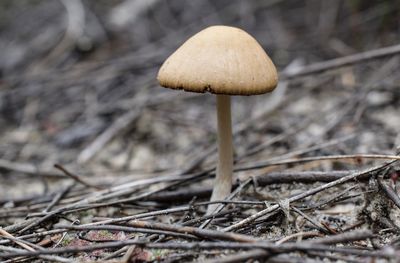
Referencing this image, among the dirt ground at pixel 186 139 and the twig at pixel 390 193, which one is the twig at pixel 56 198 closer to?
the dirt ground at pixel 186 139

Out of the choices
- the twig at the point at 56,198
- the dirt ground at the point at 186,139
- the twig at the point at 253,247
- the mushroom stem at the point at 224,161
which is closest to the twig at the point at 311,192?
the dirt ground at the point at 186,139

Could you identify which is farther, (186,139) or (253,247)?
(186,139)

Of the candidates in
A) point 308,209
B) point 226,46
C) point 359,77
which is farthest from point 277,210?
point 359,77

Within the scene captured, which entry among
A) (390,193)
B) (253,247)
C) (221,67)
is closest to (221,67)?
(221,67)

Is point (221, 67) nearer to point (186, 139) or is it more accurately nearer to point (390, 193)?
point (390, 193)

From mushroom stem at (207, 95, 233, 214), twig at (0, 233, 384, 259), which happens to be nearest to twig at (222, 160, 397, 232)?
twig at (0, 233, 384, 259)

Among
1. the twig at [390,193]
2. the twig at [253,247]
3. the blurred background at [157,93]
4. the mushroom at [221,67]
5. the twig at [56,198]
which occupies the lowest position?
the twig at [253,247]
